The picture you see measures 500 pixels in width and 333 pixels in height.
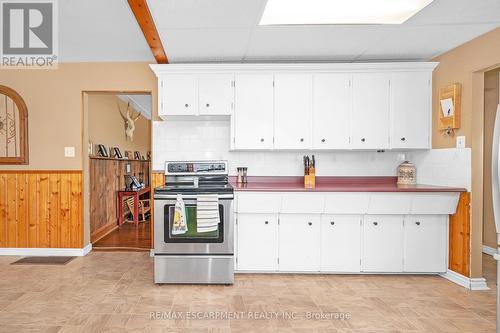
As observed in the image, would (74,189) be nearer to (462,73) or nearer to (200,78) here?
(200,78)

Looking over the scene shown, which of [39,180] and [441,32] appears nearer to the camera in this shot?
[441,32]

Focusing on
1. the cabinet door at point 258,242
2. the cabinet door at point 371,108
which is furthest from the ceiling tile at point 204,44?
the cabinet door at point 258,242

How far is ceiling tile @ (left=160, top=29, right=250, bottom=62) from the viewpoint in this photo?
9.22 ft

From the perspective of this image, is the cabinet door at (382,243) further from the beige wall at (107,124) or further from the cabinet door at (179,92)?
the beige wall at (107,124)

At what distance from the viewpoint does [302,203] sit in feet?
10.1

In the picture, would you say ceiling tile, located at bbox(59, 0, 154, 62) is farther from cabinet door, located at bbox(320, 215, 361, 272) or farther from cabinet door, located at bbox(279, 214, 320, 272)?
cabinet door, located at bbox(320, 215, 361, 272)

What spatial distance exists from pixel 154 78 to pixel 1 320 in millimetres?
2839

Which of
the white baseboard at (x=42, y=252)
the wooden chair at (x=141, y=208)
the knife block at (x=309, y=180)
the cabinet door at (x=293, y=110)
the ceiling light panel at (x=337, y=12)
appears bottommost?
the white baseboard at (x=42, y=252)

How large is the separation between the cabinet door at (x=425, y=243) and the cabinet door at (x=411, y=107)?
83cm

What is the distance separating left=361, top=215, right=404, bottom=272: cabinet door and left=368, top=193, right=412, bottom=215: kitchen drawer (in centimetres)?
9

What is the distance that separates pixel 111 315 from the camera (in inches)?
94.0

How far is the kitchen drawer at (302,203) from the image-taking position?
10.1ft

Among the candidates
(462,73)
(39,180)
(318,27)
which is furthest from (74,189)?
(462,73)

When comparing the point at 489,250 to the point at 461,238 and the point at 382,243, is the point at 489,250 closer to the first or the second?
the point at 461,238
